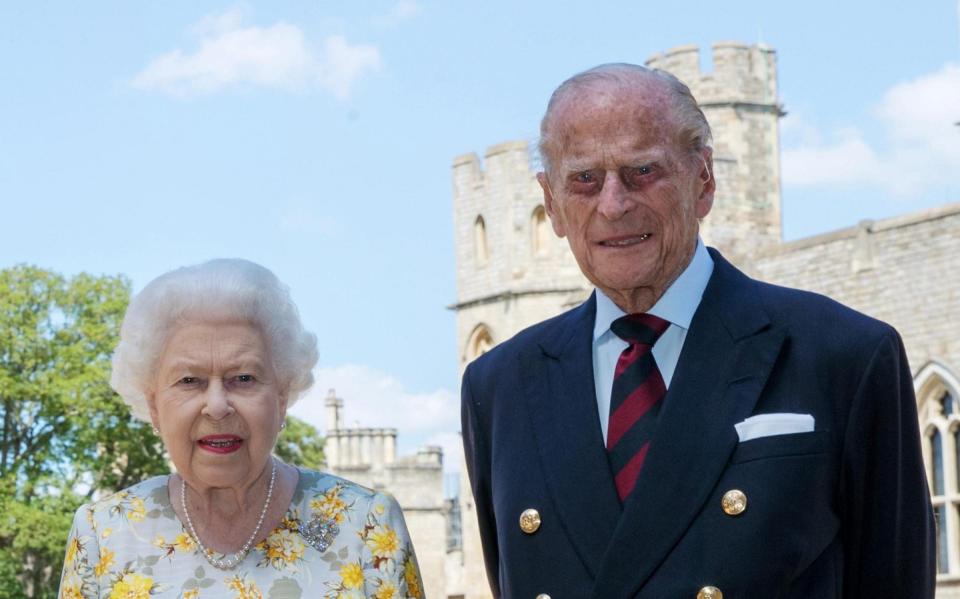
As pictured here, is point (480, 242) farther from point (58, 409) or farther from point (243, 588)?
point (243, 588)

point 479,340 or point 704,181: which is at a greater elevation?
point 479,340

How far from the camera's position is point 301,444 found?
150ft

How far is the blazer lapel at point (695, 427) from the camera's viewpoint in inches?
149

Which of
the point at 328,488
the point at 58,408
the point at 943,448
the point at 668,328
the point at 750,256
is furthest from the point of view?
the point at 58,408

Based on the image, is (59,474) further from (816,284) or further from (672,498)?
(672,498)

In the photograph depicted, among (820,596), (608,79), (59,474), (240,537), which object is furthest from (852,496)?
(59,474)

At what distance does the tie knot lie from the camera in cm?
404

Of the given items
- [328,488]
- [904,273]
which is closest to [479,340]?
[904,273]

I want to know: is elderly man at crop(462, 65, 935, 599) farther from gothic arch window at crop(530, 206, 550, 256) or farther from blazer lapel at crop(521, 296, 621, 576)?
gothic arch window at crop(530, 206, 550, 256)

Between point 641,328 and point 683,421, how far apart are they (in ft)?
0.84

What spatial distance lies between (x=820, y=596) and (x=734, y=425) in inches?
16.2

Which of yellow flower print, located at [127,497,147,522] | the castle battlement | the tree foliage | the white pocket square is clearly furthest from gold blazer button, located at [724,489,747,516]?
the tree foliage

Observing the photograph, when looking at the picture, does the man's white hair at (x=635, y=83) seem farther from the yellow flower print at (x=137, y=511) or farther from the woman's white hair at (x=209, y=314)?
the yellow flower print at (x=137, y=511)

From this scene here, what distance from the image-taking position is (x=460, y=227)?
34.4m
